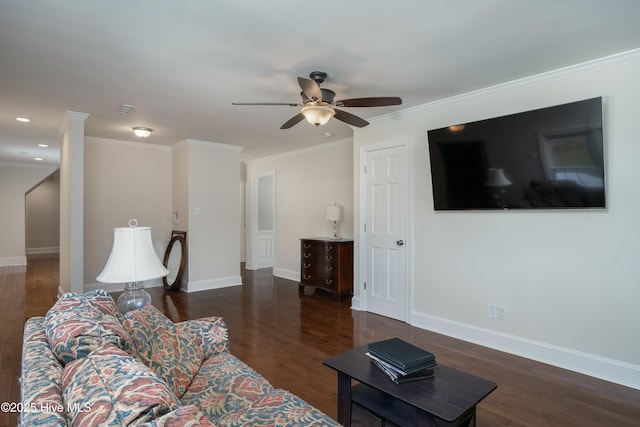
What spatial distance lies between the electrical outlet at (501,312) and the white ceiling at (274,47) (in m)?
2.07

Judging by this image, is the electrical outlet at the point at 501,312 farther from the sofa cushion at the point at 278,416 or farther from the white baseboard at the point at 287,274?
the white baseboard at the point at 287,274

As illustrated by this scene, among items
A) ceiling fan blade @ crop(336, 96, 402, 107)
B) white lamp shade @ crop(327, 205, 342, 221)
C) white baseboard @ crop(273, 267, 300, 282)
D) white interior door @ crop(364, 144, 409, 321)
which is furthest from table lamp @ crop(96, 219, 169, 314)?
white baseboard @ crop(273, 267, 300, 282)

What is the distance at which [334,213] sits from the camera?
213 inches

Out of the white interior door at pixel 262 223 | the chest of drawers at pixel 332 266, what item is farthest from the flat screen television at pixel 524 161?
the white interior door at pixel 262 223

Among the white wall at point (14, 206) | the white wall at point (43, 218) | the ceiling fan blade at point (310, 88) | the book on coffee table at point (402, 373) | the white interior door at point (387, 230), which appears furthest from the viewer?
the white wall at point (43, 218)

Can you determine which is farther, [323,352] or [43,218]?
[43,218]

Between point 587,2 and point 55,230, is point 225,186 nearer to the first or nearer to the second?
point 587,2

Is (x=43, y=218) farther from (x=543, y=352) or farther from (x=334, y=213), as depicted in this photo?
(x=543, y=352)

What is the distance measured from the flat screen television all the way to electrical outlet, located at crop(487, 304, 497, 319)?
0.95 meters

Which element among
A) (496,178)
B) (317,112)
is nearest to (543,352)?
(496,178)

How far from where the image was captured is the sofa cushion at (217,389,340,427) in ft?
3.99

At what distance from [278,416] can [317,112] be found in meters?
2.22

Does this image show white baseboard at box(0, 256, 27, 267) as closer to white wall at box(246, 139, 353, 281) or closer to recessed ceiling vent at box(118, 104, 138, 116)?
white wall at box(246, 139, 353, 281)

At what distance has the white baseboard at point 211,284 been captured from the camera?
215 inches
